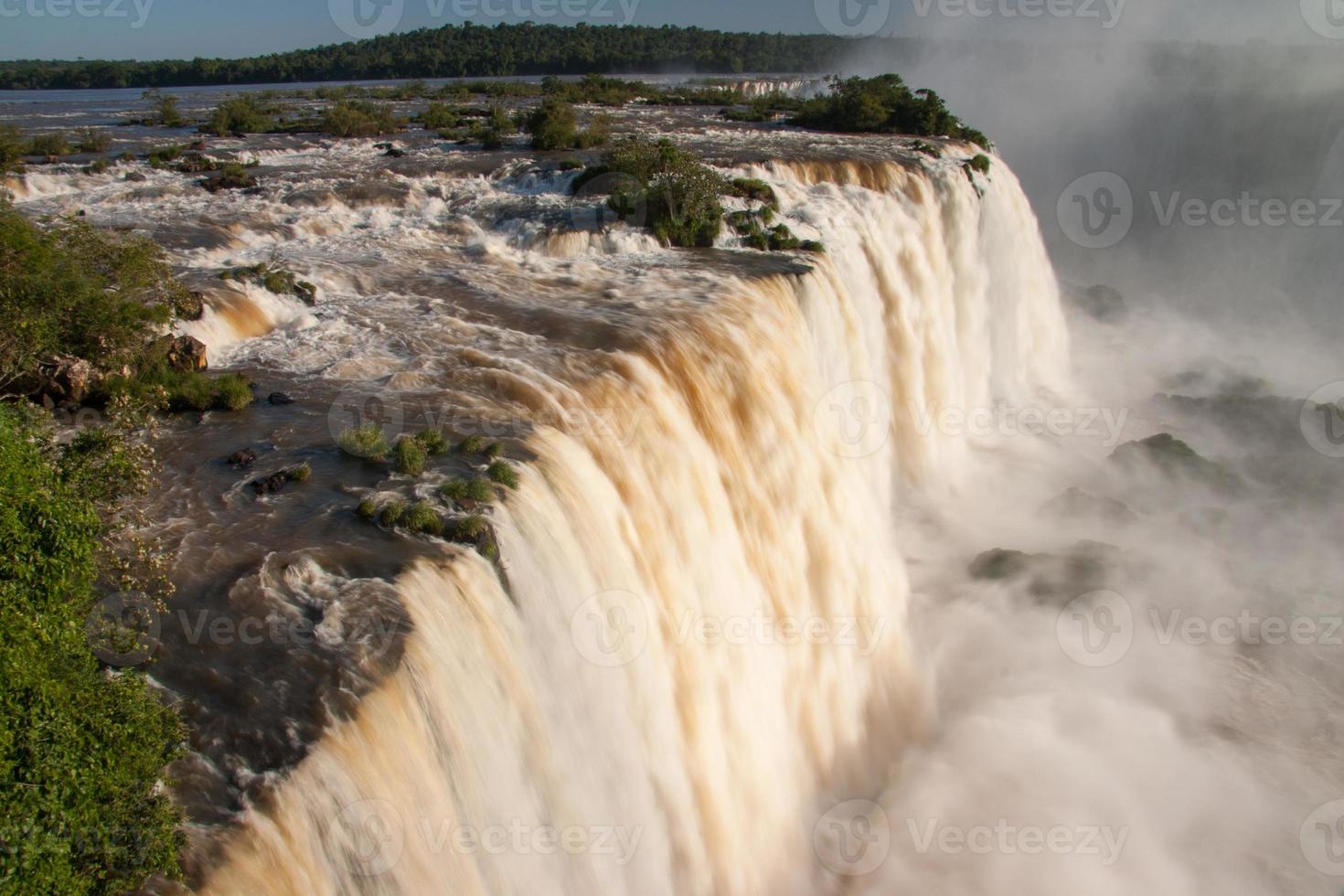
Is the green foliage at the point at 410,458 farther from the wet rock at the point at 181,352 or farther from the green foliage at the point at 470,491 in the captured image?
the wet rock at the point at 181,352

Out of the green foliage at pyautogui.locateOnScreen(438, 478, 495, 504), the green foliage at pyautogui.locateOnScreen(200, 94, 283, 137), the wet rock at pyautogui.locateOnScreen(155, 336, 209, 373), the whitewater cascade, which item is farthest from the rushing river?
the green foliage at pyautogui.locateOnScreen(200, 94, 283, 137)

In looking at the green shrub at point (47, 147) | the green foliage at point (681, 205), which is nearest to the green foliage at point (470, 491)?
the green foliage at point (681, 205)

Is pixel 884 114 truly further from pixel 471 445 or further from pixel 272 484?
pixel 272 484

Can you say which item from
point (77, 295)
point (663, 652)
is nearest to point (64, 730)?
point (663, 652)

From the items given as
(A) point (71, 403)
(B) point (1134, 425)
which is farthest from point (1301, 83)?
(A) point (71, 403)

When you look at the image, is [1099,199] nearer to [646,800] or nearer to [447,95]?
[447,95]
